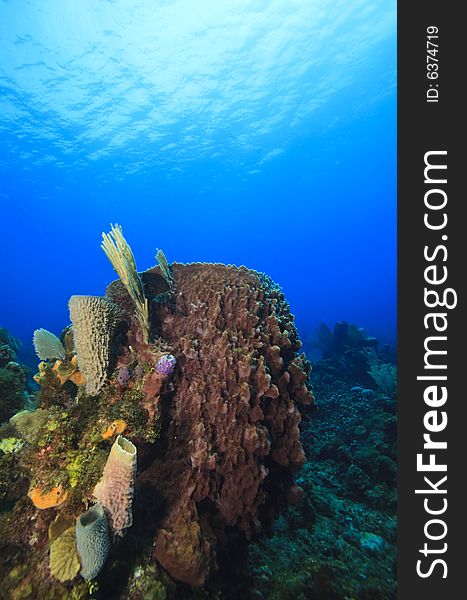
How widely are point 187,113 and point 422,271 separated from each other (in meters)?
42.4

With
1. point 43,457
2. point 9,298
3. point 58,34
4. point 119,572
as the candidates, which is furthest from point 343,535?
point 9,298

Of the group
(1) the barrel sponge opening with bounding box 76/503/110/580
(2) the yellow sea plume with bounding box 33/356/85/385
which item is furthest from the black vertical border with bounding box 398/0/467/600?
(2) the yellow sea plume with bounding box 33/356/85/385

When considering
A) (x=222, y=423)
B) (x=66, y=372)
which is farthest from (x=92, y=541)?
(x=66, y=372)

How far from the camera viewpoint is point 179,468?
10.2 feet

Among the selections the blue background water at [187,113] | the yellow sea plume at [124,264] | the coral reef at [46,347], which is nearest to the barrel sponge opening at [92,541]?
the yellow sea plume at [124,264]

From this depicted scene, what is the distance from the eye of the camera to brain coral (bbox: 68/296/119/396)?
10.7 ft

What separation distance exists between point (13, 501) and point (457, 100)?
5045mm

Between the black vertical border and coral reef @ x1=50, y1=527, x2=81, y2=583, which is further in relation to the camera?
coral reef @ x1=50, y1=527, x2=81, y2=583

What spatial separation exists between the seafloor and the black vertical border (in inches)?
50.6

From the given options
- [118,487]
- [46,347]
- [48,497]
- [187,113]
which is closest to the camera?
[118,487]

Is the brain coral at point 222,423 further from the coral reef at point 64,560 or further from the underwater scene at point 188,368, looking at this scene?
the coral reef at point 64,560

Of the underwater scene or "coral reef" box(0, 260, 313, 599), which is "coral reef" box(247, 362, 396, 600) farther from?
"coral reef" box(0, 260, 313, 599)

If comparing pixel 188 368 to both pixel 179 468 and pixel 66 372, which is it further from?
pixel 66 372

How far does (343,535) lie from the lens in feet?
12.7
